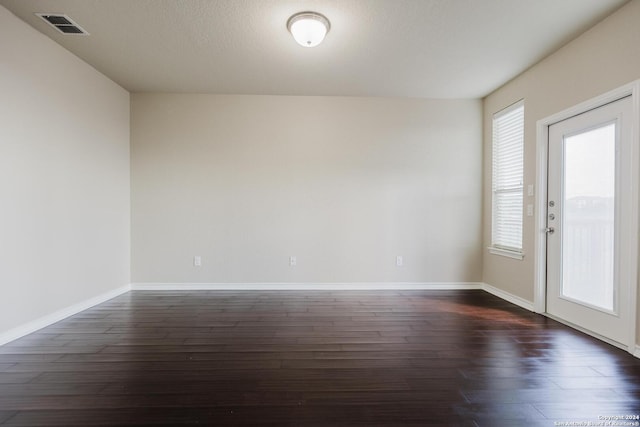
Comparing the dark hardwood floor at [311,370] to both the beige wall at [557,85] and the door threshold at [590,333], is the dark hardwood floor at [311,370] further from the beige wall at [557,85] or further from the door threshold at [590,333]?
the beige wall at [557,85]

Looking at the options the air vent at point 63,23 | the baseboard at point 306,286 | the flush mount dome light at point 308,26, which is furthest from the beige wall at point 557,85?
the air vent at point 63,23

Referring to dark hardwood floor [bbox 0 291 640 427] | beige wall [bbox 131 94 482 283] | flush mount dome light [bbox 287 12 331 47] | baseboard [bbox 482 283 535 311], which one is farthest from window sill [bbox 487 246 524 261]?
flush mount dome light [bbox 287 12 331 47]

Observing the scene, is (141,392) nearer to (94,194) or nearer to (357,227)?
(94,194)

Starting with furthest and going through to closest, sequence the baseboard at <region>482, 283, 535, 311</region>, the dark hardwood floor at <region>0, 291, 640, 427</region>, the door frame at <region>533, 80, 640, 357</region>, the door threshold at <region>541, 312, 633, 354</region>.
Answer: the baseboard at <region>482, 283, 535, 311</region> → the door threshold at <region>541, 312, 633, 354</region> → the door frame at <region>533, 80, 640, 357</region> → the dark hardwood floor at <region>0, 291, 640, 427</region>

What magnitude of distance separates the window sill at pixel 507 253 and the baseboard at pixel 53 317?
509 cm

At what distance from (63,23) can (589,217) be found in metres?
5.04

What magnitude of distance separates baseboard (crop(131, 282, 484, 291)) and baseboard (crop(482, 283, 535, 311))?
5.5 inches

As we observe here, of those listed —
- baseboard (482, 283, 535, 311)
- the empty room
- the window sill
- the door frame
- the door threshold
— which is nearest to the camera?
the empty room

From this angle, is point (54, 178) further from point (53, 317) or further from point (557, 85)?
point (557, 85)

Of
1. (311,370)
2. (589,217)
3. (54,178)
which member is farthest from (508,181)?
(54,178)

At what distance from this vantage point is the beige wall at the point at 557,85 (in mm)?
2297

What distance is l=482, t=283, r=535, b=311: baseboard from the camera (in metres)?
3.34

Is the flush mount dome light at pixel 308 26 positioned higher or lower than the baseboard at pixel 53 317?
higher

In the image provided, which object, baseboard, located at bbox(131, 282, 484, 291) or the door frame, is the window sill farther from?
baseboard, located at bbox(131, 282, 484, 291)
